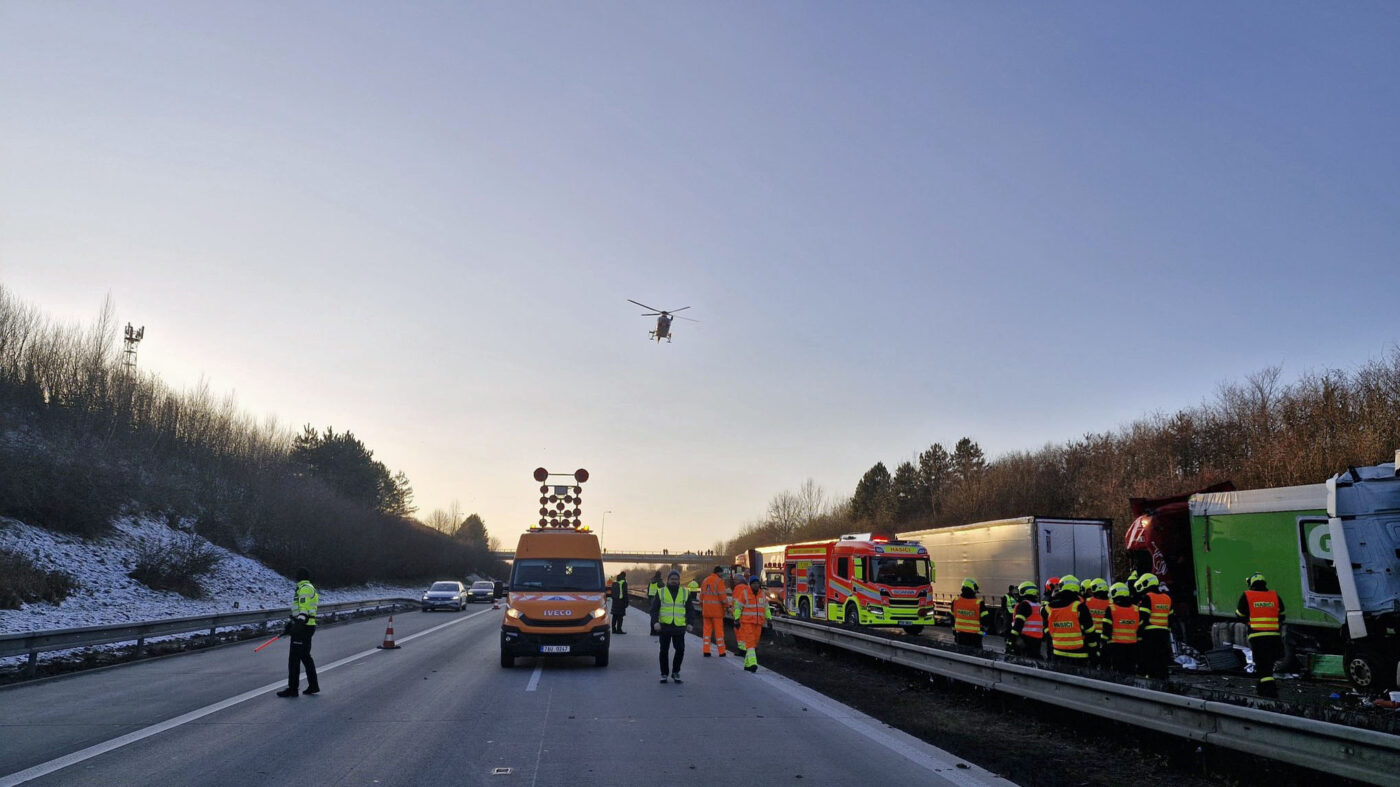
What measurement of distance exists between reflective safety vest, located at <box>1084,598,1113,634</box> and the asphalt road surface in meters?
4.02

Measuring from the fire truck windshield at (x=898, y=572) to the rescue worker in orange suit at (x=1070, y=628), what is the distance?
1388 cm

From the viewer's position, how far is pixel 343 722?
1045cm

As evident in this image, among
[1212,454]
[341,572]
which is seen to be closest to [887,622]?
[1212,454]

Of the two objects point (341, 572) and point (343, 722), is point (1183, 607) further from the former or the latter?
point (341, 572)

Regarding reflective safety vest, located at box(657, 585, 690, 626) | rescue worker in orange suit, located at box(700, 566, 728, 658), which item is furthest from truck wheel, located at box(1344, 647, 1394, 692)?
rescue worker in orange suit, located at box(700, 566, 728, 658)

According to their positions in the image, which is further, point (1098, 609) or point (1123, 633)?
point (1098, 609)

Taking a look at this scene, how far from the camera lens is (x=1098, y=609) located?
43.7 ft

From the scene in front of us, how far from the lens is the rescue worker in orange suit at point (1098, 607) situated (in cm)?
1323

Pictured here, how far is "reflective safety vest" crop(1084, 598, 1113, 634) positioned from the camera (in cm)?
1322

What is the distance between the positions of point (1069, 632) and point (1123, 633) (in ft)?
2.31

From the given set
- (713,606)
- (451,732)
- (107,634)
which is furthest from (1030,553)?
(107,634)

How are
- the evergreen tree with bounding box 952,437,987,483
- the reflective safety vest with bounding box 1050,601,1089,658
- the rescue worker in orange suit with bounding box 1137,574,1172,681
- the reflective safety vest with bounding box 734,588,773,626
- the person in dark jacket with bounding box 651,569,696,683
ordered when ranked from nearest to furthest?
the rescue worker in orange suit with bounding box 1137,574,1172,681 < the reflective safety vest with bounding box 1050,601,1089,658 < the person in dark jacket with bounding box 651,569,696,683 < the reflective safety vest with bounding box 734,588,773,626 < the evergreen tree with bounding box 952,437,987,483

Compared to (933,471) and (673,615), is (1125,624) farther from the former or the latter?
(933,471)

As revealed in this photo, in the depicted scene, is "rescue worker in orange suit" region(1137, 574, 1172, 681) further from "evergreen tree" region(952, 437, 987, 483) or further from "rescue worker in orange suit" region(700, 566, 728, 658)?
"evergreen tree" region(952, 437, 987, 483)
